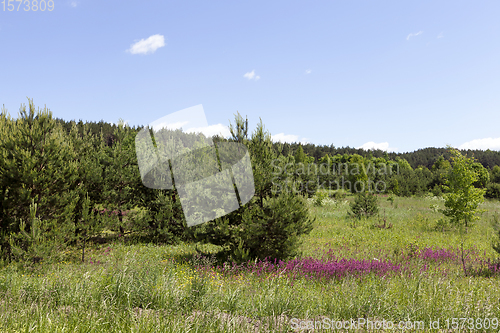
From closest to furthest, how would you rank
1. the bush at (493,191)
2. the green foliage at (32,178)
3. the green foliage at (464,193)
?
the green foliage at (32,178) < the green foliage at (464,193) < the bush at (493,191)

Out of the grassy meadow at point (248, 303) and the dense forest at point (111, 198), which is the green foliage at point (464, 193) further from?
the dense forest at point (111, 198)

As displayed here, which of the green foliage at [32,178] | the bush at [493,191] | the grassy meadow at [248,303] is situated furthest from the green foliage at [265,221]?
the bush at [493,191]

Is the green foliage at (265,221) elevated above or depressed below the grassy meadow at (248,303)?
above

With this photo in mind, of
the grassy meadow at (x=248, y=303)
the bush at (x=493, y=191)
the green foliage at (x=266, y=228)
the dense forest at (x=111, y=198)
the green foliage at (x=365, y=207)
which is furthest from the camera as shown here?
the bush at (x=493, y=191)

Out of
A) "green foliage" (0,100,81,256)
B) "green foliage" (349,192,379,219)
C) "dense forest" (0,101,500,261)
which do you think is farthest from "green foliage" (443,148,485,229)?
"green foliage" (0,100,81,256)

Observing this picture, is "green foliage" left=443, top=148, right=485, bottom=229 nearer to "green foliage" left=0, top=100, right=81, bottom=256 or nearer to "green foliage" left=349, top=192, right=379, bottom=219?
"green foliage" left=349, top=192, right=379, bottom=219

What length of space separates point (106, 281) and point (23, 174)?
240 inches

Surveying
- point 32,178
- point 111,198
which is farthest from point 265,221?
point 111,198

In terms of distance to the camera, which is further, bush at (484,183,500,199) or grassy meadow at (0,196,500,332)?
bush at (484,183,500,199)

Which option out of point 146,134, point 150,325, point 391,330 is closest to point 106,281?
point 150,325

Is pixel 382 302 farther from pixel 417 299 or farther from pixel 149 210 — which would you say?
pixel 149 210

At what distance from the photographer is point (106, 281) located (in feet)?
17.1

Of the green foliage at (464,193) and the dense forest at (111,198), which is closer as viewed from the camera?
the dense forest at (111,198)

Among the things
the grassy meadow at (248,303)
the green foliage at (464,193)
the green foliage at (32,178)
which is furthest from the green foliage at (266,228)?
the green foliage at (464,193)
